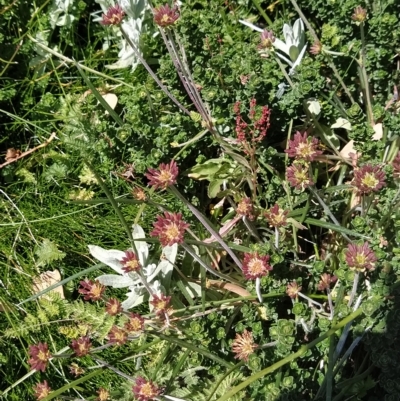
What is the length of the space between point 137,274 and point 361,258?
0.68m

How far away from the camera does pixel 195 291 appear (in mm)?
1844

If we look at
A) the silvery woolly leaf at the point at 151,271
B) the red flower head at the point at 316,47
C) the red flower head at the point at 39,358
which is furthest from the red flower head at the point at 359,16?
the red flower head at the point at 39,358

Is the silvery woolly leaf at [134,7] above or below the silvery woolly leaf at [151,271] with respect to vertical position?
above

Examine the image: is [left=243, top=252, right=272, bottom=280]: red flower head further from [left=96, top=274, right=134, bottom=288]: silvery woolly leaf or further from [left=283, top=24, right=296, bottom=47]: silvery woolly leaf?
[left=283, top=24, right=296, bottom=47]: silvery woolly leaf

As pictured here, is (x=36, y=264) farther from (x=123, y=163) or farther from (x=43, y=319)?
(x=123, y=163)

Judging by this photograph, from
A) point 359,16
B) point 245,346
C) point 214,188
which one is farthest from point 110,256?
point 359,16

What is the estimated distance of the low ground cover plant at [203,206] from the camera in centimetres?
154

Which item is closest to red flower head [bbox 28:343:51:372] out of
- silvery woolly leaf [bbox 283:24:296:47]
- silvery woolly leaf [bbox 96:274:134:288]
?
silvery woolly leaf [bbox 96:274:134:288]

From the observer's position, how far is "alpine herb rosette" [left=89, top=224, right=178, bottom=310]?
1.75m

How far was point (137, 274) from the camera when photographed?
1.73 metres

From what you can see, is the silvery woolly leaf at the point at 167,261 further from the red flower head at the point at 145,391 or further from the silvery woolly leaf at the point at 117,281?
the red flower head at the point at 145,391

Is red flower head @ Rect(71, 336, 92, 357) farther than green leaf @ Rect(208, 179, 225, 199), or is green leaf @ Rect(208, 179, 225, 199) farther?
green leaf @ Rect(208, 179, 225, 199)

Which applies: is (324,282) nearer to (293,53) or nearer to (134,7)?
(293,53)

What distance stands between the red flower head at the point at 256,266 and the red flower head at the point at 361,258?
0.20 meters
